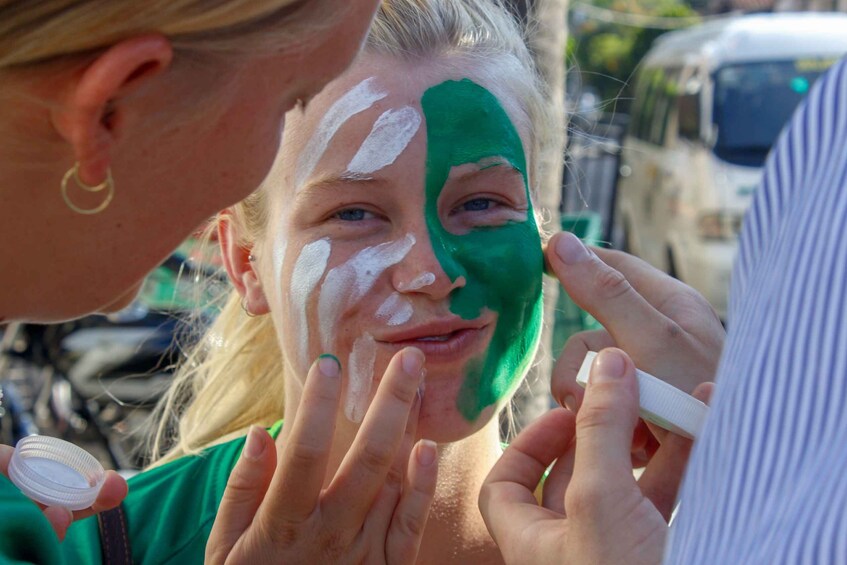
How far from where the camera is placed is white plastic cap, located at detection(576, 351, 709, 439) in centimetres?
110

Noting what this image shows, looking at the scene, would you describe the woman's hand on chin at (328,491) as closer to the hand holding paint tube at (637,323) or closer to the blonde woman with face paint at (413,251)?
the blonde woman with face paint at (413,251)

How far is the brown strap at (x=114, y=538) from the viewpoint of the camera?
5.31 feet

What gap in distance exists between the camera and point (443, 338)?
1593 millimetres

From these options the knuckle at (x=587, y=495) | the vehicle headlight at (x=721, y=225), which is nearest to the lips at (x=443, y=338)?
the knuckle at (x=587, y=495)

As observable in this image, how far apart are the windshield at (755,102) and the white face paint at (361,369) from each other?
16.8 ft

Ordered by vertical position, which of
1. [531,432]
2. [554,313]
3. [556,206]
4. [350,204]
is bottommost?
[554,313]

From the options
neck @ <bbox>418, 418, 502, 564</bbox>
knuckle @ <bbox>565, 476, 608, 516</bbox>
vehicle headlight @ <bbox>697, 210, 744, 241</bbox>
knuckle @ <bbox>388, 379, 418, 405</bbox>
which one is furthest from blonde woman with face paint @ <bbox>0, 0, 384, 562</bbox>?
vehicle headlight @ <bbox>697, 210, 744, 241</bbox>

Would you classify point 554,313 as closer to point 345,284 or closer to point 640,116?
point 345,284

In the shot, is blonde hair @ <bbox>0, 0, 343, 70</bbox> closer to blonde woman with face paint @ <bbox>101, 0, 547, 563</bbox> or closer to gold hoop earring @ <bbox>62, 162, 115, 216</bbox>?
gold hoop earring @ <bbox>62, 162, 115, 216</bbox>

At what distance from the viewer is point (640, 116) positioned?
927 centimetres

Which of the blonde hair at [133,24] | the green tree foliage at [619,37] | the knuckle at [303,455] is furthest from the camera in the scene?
the green tree foliage at [619,37]

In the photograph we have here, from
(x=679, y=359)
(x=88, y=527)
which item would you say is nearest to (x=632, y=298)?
(x=679, y=359)

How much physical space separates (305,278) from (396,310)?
6.4 inches

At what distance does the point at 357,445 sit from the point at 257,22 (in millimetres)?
600
